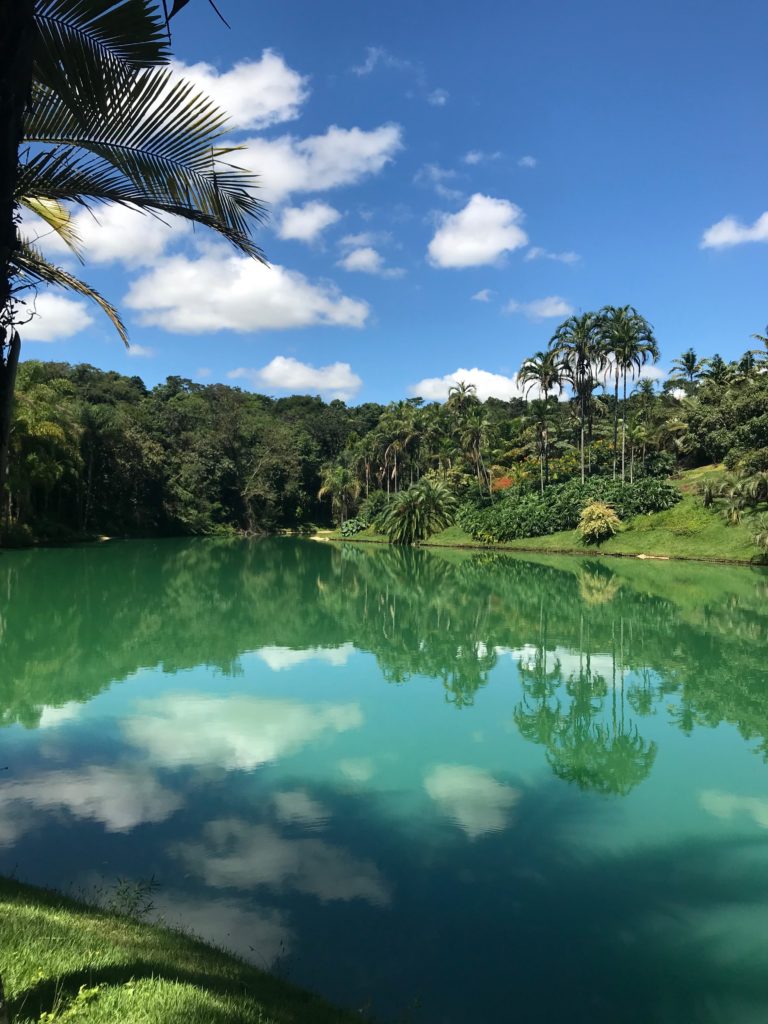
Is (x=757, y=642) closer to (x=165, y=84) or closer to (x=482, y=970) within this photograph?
(x=482, y=970)

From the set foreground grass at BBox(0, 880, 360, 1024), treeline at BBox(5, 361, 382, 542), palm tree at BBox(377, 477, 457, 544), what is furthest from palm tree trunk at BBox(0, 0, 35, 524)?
palm tree at BBox(377, 477, 457, 544)

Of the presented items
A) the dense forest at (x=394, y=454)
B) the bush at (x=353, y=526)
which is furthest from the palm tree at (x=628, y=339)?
the bush at (x=353, y=526)

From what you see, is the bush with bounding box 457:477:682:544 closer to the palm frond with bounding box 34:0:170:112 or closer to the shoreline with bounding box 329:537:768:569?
the shoreline with bounding box 329:537:768:569

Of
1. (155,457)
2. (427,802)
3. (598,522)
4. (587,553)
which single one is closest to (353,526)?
(155,457)

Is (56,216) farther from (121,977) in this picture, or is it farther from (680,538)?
(680,538)

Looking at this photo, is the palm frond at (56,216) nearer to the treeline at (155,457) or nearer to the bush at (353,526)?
the treeline at (155,457)

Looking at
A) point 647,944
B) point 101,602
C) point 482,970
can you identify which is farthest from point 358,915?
point 101,602

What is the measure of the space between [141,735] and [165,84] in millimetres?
7876

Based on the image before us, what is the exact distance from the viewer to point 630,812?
6773 mm

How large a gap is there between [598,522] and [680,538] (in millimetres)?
4314

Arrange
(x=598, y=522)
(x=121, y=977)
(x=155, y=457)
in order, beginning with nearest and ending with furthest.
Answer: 1. (x=121, y=977)
2. (x=598, y=522)
3. (x=155, y=457)

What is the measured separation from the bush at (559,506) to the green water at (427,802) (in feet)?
75.8

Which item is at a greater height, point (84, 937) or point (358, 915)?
point (84, 937)

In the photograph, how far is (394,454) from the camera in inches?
2240
